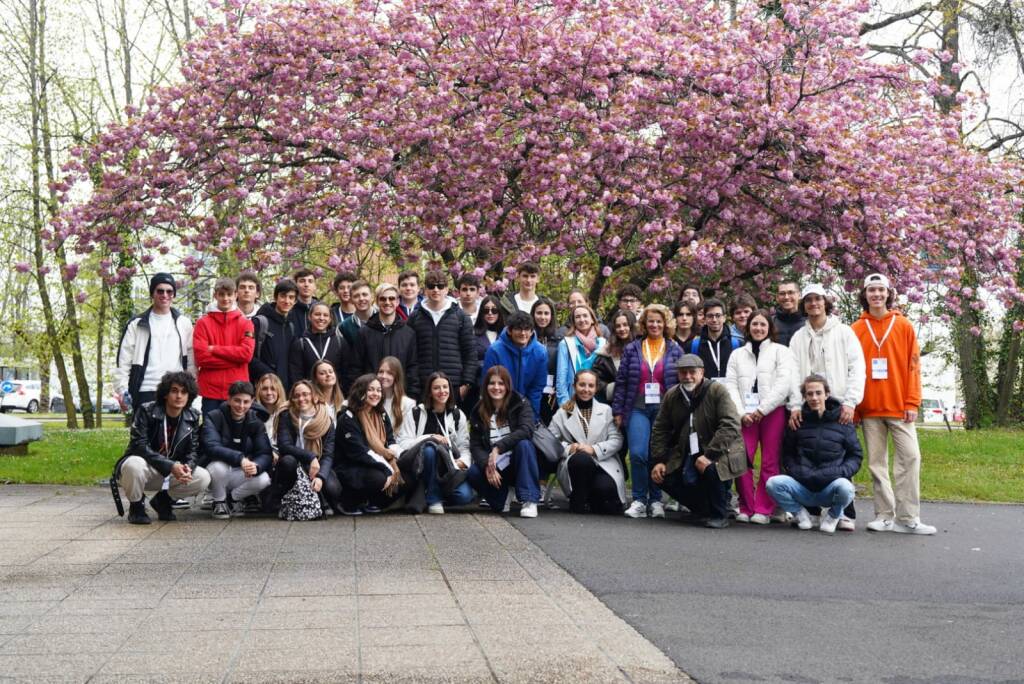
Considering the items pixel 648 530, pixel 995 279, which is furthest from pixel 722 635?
pixel 995 279

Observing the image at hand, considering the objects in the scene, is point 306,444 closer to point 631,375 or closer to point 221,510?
point 221,510

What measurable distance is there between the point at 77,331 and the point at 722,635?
28.2 metres

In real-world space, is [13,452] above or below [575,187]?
below

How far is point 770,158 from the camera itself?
15.4 meters

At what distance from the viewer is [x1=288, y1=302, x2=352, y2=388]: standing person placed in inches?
407

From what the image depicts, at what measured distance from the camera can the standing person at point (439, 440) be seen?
987 centimetres

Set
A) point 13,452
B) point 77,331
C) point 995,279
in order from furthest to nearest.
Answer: point 77,331 → point 995,279 → point 13,452

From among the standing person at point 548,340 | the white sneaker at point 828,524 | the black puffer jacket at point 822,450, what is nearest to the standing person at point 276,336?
the standing person at point 548,340

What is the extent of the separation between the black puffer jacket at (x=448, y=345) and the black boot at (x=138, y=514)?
269 centimetres

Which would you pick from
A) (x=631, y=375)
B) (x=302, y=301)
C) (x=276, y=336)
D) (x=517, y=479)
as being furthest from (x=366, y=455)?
(x=631, y=375)

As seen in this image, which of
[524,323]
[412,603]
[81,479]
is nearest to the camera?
[412,603]

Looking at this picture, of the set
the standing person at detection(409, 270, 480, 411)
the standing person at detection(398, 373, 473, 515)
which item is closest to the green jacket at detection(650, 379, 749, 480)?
the standing person at detection(398, 373, 473, 515)

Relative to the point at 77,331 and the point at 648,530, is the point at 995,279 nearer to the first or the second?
the point at 648,530

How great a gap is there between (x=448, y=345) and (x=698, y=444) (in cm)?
247
